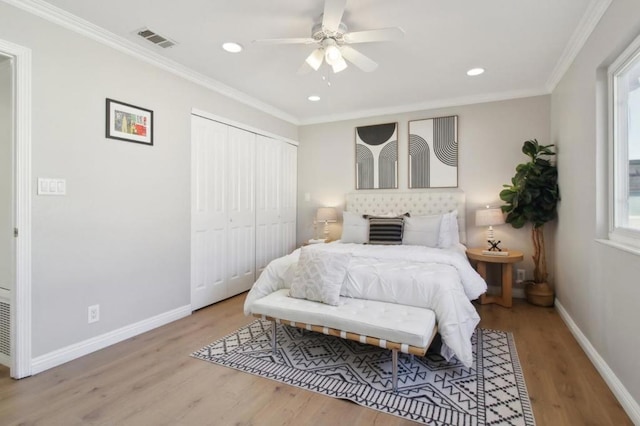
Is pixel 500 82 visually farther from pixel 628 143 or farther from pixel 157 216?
pixel 157 216

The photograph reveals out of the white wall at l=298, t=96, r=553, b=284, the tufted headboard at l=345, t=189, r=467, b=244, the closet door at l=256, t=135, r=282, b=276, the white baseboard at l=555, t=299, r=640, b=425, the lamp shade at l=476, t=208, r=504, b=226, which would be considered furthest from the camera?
the closet door at l=256, t=135, r=282, b=276

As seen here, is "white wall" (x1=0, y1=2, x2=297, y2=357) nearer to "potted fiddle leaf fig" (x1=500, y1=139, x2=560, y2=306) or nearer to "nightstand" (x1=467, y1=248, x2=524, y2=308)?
"nightstand" (x1=467, y1=248, x2=524, y2=308)

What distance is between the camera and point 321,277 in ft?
8.20

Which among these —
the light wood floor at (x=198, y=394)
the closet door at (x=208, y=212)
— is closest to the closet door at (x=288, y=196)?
the closet door at (x=208, y=212)

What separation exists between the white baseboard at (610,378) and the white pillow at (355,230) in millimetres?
2183

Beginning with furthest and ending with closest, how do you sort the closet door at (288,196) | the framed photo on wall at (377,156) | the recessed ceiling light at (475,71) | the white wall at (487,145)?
the closet door at (288,196)
the framed photo on wall at (377,156)
the white wall at (487,145)
the recessed ceiling light at (475,71)

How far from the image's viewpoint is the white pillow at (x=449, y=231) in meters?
3.66

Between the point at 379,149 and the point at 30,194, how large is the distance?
3.96 m

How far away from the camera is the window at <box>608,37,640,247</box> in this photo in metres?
1.98

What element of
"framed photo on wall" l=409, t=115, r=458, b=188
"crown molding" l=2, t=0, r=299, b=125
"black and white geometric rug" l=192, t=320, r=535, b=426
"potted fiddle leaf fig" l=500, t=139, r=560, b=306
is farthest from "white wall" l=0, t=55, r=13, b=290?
"potted fiddle leaf fig" l=500, t=139, r=560, b=306

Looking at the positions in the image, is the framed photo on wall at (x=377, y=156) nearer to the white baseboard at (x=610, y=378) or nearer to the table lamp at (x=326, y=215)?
the table lamp at (x=326, y=215)

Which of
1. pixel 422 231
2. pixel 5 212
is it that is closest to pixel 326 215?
pixel 422 231

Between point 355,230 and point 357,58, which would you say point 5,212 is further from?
point 355,230

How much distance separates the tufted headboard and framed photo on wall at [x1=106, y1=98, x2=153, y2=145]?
291 centimetres
